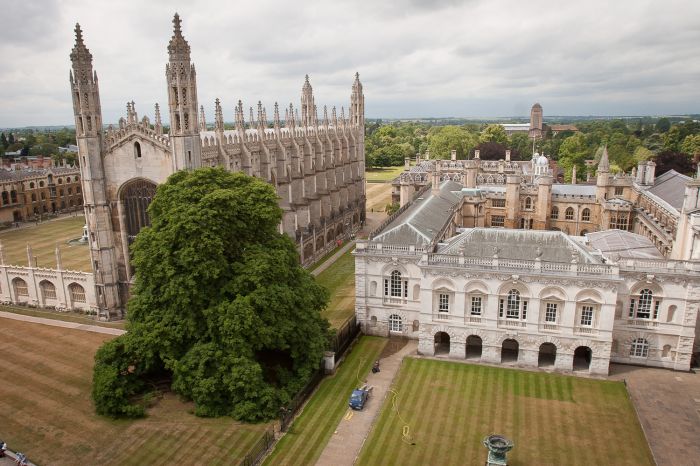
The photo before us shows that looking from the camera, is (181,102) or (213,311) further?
(181,102)

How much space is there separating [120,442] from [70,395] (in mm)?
7172

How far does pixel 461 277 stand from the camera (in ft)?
112

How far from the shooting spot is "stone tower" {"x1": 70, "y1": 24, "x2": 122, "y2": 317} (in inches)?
1574

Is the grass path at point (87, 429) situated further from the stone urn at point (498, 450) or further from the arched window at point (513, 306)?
the arched window at point (513, 306)

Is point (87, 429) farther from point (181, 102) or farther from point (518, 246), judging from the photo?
point (518, 246)

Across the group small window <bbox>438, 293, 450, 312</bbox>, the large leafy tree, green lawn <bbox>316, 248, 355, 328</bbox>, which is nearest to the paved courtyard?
small window <bbox>438, 293, 450, 312</bbox>

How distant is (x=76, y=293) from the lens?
45094mm

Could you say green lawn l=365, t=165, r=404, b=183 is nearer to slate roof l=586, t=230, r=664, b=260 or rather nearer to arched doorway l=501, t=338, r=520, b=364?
slate roof l=586, t=230, r=664, b=260

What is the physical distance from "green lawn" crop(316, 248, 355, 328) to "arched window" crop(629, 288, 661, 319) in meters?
20.7

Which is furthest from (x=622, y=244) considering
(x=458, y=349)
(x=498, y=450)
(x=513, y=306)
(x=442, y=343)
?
(x=498, y=450)

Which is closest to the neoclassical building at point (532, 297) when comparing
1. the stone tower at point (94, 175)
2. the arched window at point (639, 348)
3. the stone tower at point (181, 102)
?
the arched window at point (639, 348)

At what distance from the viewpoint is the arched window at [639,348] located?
111 ft

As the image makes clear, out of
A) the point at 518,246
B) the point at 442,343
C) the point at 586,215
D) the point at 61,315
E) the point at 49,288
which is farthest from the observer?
the point at 586,215

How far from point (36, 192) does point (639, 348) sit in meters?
99.2
